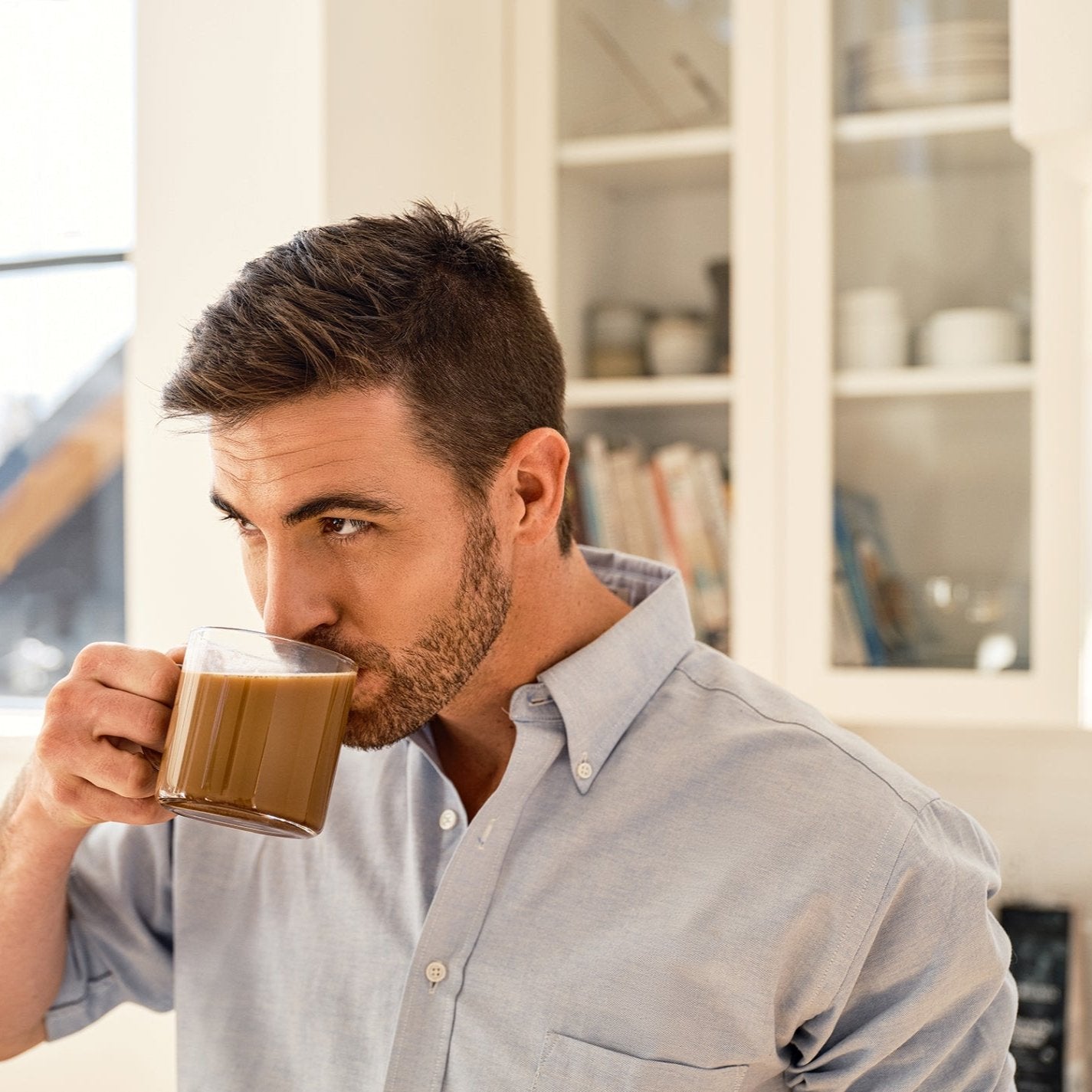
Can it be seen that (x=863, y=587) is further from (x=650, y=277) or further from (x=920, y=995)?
(x=920, y=995)

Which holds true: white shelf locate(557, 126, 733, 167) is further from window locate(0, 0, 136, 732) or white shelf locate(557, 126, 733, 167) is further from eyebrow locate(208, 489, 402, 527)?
eyebrow locate(208, 489, 402, 527)

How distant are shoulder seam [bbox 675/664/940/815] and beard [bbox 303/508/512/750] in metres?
0.18

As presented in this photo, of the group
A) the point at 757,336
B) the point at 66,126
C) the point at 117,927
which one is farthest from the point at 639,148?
the point at 117,927

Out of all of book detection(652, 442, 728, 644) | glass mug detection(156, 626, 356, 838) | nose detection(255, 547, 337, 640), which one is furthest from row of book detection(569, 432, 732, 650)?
glass mug detection(156, 626, 356, 838)

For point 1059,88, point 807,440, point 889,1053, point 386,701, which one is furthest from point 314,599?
point 807,440

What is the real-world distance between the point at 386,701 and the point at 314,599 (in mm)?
99

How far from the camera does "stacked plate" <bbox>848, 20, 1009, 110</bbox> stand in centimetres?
196

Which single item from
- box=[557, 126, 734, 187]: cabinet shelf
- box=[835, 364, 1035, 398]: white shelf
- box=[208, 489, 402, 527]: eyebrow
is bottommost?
box=[208, 489, 402, 527]: eyebrow

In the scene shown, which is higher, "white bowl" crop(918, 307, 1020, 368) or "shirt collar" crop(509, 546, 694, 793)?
"white bowl" crop(918, 307, 1020, 368)

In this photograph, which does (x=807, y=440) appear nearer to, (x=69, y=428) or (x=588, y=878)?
(x=588, y=878)

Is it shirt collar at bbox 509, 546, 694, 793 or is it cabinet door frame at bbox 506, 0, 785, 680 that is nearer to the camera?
shirt collar at bbox 509, 546, 694, 793

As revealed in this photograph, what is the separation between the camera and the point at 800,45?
6.61 feet

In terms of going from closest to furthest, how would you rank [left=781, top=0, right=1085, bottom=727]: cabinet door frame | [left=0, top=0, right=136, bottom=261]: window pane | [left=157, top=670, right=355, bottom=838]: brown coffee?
[left=157, top=670, right=355, bottom=838]: brown coffee < [left=781, top=0, right=1085, bottom=727]: cabinet door frame < [left=0, top=0, right=136, bottom=261]: window pane

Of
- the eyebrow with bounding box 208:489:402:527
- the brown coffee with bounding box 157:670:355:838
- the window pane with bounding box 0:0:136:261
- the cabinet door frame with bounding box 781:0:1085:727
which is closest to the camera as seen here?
the brown coffee with bounding box 157:670:355:838
